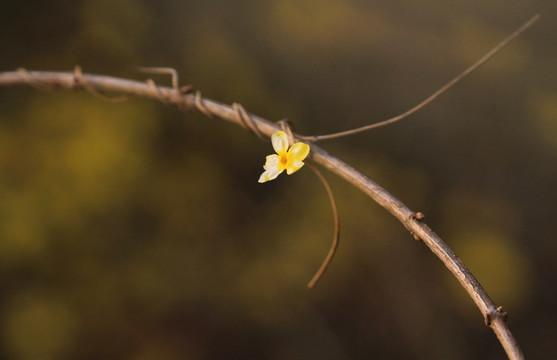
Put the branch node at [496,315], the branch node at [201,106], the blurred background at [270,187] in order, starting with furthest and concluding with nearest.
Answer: the blurred background at [270,187]
the branch node at [201,106]
the branch node at [496,315]

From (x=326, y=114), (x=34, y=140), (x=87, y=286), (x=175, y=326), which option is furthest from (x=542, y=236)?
(x=34, y=140)

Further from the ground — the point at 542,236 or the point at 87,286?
the point at 87,286

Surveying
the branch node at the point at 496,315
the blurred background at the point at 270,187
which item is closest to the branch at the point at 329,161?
the branch node at the point at 496,315

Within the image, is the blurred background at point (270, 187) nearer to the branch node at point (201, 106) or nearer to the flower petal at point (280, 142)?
the branch node at point (201, 106)

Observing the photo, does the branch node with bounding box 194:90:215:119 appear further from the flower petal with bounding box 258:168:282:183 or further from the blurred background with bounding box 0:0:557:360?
the blurred background with bounding box 0:0:557:360

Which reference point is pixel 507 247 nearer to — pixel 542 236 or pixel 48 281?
pixel 542 236

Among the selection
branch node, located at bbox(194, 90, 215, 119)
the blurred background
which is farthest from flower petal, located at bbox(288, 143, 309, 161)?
the blurred background
